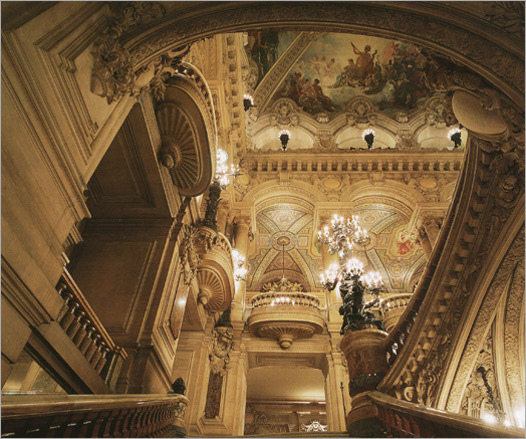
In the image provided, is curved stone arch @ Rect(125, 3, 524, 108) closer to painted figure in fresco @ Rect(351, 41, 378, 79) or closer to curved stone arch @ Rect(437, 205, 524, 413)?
curved stone arch @ Rect(437, 205, 524, 413)

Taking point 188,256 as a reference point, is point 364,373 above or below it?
below

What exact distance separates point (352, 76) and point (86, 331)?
15.5 m

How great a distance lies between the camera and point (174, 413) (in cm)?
492

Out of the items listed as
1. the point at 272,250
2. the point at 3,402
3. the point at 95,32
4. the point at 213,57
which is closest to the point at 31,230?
the point at 3,402

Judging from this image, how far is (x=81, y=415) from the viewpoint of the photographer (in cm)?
266

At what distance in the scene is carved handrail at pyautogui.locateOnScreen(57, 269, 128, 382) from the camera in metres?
4.02

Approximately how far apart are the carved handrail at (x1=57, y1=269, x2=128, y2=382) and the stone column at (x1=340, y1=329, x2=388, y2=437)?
319cm

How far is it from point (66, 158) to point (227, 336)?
878 centimetres

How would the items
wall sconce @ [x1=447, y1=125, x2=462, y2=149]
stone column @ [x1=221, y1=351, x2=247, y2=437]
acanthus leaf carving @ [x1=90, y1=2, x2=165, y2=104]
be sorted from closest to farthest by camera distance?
acanthus leaf carving @ [x1=90, y1=2, x2=165, y2=104], stone column @ [x1=221, y1=351, x2=247, y2=437], wall sconce @ [x1=447, y1=125, x2=462, y2=149]

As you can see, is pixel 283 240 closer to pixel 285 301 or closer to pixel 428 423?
pixel 285 301

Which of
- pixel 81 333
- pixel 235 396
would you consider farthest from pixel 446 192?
pixel 81 333

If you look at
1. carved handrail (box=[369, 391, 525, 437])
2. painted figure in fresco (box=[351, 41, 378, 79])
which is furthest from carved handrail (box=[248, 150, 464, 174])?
carved handrail (box=[369, 391, 525, 437])

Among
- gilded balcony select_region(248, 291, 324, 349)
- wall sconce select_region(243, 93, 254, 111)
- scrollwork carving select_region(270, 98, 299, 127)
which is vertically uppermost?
scrollwork carving select_region(270, 98, 299, 127)

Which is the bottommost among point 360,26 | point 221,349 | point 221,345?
point 360,26
